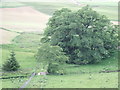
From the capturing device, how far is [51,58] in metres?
43.2

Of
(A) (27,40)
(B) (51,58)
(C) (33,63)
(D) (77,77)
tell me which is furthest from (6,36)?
Result: (D) (77,77)

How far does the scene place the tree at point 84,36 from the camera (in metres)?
48.4

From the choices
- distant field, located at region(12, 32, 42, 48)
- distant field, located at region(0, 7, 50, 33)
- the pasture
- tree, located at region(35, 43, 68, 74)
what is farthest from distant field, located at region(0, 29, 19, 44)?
tree, located at region(35, 43, 68, 74)

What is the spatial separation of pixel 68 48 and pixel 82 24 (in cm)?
436

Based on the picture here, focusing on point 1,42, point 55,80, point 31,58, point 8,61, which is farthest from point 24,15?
point 55,80

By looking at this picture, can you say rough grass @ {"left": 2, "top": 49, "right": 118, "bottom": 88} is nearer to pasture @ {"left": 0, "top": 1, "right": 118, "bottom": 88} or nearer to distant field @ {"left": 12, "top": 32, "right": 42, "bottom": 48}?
pasture @ {"left": 0, "top": 1, "right": 118, "bottom": 88}

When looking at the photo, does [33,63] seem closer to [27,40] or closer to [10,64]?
[10,64]

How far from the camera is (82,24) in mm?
49500

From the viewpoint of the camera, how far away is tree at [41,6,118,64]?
159ft

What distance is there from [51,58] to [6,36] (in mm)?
27053

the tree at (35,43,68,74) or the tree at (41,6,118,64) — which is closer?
the tree at (35,43,68,74)

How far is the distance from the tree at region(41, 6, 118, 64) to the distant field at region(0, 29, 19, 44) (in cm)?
1351

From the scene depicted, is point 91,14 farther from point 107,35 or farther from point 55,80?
point 55,80

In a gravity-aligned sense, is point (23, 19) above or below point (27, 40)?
above
